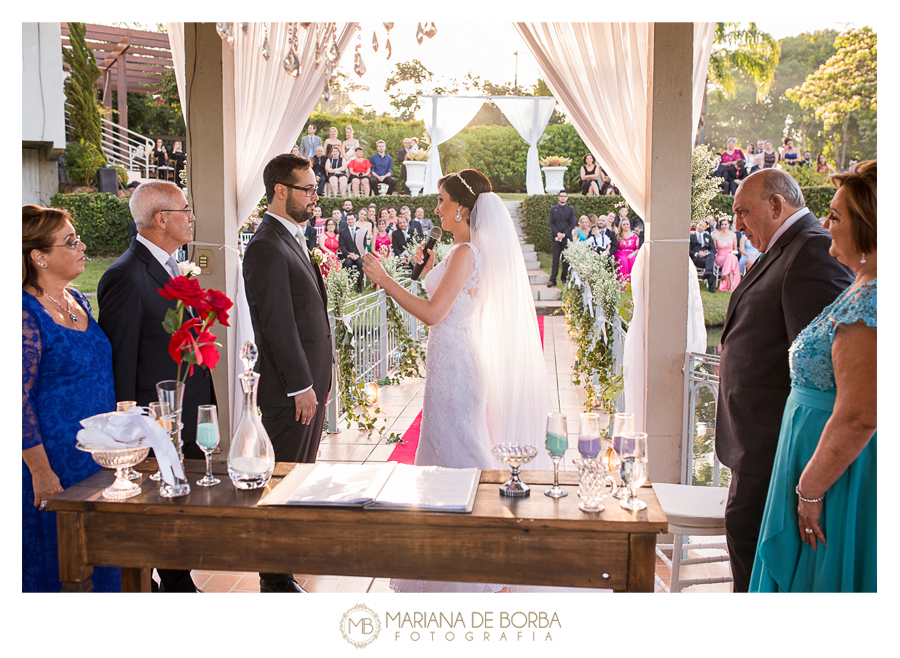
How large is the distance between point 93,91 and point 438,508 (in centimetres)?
1578

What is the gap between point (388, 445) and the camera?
16.5 ft

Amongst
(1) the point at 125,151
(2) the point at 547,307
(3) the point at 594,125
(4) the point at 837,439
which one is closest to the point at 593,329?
(3) the point at 594,125

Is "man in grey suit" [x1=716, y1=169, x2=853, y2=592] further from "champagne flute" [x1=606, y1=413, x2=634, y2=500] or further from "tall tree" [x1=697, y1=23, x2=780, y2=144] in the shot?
"tall tree" [x1=697, y1=23, x2=780, y2=144]

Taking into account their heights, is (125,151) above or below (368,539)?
above

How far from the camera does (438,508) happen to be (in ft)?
5.13

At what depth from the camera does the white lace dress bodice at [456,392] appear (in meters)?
2.74

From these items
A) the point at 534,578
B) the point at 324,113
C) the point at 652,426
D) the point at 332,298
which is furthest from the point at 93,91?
the point at 534,578

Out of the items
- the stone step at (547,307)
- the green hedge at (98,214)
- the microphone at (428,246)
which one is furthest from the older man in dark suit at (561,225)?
the microphone at (428,246)

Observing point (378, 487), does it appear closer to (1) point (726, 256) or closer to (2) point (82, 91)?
(1) point (726, 256)

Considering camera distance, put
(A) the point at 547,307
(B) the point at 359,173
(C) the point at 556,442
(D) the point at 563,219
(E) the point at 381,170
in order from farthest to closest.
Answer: (E) the point at 381,170
(B) the point at 359,173
(A) the point at 547,307
(D) the point at 563,219
(C) the point at 556,442

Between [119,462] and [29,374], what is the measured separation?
540 mm

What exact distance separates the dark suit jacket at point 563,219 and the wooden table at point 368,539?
11.5m
